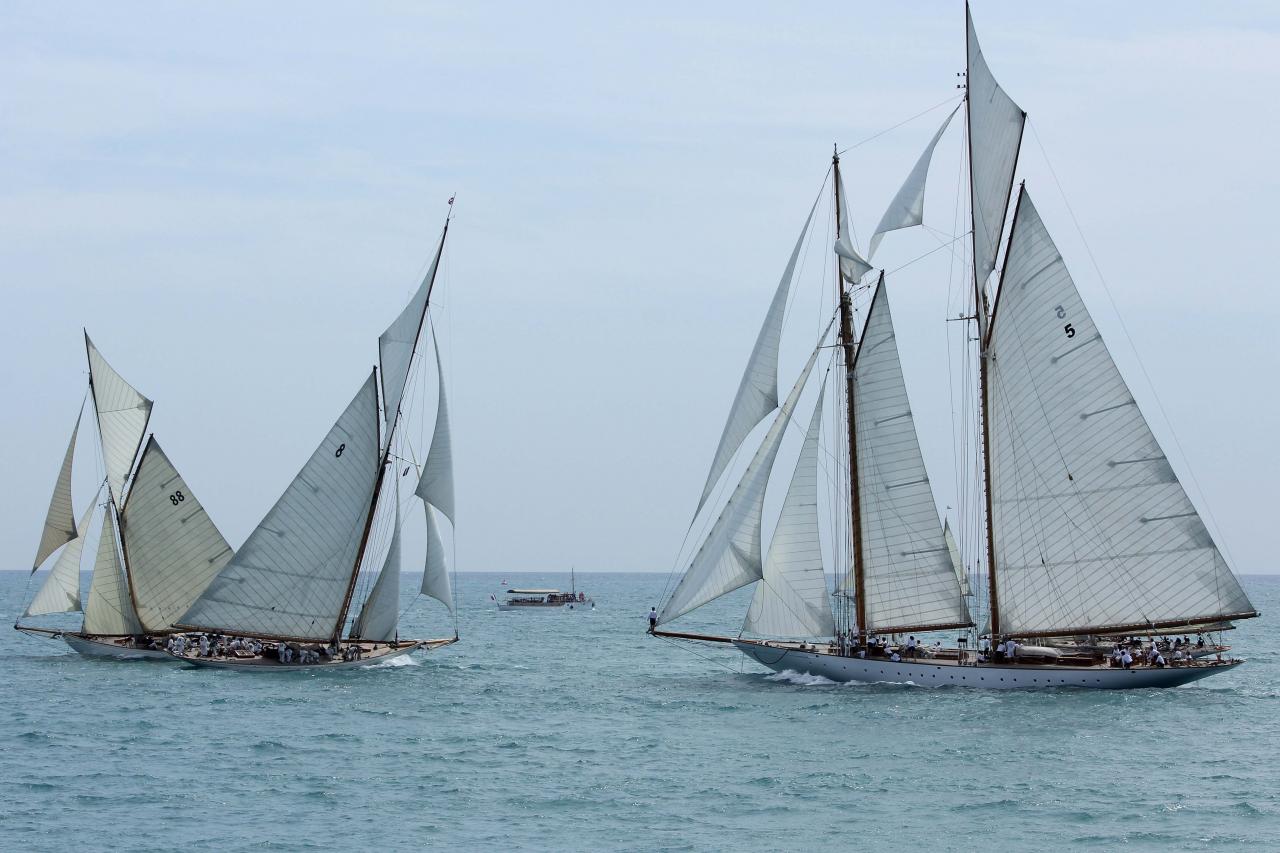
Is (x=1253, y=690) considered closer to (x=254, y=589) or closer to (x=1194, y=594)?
(x=1194, y=594)

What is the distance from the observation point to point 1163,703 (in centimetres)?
5062

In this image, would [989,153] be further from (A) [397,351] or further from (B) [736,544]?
(A) [397,351]

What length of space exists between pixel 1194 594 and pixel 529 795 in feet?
79.2

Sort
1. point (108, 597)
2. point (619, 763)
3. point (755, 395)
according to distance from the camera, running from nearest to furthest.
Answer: point (619, 763) → point (755, 395) → point (108, 597)

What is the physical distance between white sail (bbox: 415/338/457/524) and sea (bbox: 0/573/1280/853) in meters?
6.81

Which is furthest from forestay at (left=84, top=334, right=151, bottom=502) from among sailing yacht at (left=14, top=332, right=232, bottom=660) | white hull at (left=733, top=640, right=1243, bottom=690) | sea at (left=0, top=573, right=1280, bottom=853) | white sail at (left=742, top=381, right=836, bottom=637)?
white hull at (left=733, top=640, right=1243, bottom=690)

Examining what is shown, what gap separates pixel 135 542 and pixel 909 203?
106 feet

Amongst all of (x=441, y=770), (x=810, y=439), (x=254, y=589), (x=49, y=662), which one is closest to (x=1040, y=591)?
(x=810, y=439)

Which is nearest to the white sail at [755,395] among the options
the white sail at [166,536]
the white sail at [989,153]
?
the white sail at [989,153]

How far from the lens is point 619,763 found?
4072 centimetres

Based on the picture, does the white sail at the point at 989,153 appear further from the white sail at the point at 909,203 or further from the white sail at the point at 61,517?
the white sail at the point at 61,517

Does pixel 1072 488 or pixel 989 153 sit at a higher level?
pixel 989 153

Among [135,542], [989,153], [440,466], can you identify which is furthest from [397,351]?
[989,153]

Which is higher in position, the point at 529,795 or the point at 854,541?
the point at 854,541
